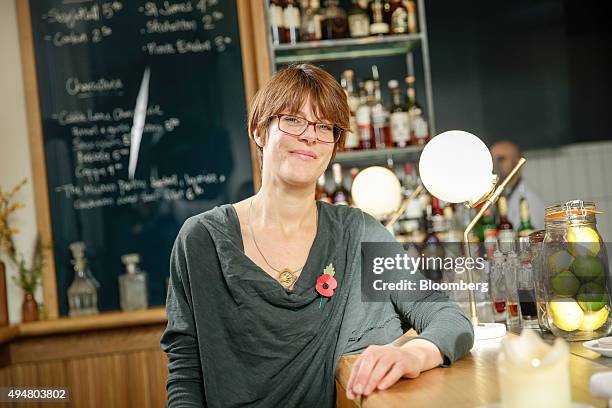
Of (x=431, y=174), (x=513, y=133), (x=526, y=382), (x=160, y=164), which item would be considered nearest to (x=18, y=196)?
(x=160, y=164)

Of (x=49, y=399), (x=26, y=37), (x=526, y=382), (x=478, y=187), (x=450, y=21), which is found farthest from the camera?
(x=450, y=21)

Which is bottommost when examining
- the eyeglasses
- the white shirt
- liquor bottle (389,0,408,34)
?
the white shirt

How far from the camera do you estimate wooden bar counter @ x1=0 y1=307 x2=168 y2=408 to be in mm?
3041

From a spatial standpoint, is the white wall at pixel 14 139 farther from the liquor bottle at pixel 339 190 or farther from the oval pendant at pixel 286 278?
the oval pendant at pixel 286 278

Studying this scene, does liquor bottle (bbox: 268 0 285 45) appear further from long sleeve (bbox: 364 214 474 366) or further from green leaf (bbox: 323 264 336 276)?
green leaf (bbox: 323 264 336 276)

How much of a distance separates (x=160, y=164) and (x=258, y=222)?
1.65m

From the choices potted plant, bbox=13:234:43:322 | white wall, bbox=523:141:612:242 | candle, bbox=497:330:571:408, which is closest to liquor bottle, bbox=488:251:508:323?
candle, bbox=497:330:571:408

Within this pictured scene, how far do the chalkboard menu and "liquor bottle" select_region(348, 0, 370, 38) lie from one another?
1.74 ft

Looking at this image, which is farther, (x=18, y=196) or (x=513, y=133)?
(x=513, y=133)

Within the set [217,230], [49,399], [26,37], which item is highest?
[26,37]

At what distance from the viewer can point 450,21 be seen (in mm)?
4023

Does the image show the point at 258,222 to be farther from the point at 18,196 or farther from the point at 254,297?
the point at 18,196

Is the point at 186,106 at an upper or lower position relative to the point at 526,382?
upper

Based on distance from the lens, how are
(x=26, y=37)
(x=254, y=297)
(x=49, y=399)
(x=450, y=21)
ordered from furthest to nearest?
(x=450, y=21) < (x=26, y=37) < (x=49, y=399) < (x=254, y=297)
